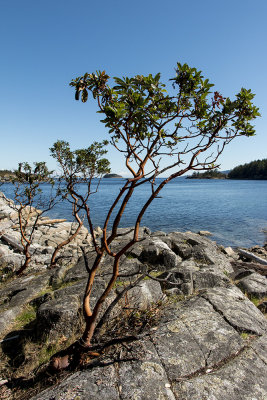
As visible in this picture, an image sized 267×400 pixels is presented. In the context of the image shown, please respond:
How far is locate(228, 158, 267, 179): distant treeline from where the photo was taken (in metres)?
149

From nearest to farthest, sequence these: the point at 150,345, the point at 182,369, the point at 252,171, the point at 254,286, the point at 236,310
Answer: the point at 182,369
the point at 150,345
the point at 236,310
the point at 254,286
the point at 252,171

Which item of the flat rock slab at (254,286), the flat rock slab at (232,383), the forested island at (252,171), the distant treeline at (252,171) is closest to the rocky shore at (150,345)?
the flat rock slab at (232,383)

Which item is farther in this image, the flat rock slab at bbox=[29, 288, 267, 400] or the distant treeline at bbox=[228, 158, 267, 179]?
the distant treeline at bbox=[228, 158, 267, 179]

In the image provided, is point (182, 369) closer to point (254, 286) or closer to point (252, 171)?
point (254, 286)

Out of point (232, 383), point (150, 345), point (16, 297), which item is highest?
point (150, 345)

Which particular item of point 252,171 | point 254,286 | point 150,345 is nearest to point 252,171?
point 252,171

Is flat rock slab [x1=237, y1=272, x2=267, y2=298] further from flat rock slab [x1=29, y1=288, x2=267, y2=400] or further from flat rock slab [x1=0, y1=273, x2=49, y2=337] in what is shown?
flat rock slab [x1=0, y1=273, x2=49, y2=337]

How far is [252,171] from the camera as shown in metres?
160

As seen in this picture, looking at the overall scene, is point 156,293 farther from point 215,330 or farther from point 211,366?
point 211,366

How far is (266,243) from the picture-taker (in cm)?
2188

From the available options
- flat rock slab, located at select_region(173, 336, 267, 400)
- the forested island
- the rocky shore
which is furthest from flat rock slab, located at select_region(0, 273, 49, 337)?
the forested island

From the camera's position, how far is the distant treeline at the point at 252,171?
149 meters

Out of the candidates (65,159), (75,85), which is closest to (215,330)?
(75,85)

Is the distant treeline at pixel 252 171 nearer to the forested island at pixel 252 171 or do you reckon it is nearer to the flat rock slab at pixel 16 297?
the forested island at pixel 252 171
